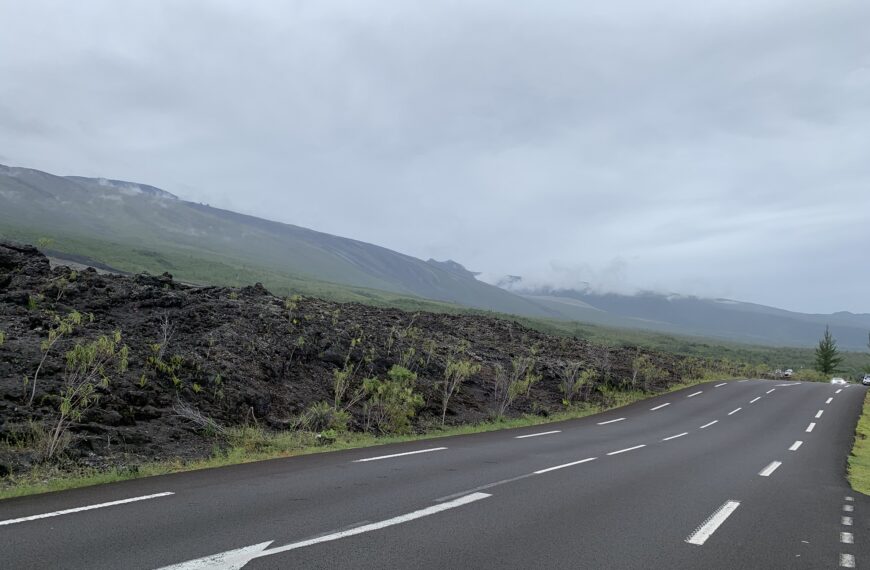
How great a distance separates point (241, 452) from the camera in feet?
36.1

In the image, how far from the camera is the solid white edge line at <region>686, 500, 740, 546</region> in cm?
663

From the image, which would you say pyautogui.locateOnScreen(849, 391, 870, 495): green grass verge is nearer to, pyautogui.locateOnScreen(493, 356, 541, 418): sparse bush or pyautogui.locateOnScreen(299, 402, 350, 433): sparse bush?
pyautogui.locateOnScreen(493, 356, 541, 418): sparse bush

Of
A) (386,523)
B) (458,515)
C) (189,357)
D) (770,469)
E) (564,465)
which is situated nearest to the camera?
(386,523)

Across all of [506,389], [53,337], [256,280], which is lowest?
[506,389]

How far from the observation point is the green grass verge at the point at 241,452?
7992 mm

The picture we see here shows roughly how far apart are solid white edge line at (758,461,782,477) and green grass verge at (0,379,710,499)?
7631 mm

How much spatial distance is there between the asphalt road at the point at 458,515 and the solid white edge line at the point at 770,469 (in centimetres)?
14

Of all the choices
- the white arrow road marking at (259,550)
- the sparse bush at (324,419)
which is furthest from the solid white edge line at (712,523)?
the sparse bush at (324,419)

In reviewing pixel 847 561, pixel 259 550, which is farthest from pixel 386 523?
pixel 847 561

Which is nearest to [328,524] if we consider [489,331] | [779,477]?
[779,477]

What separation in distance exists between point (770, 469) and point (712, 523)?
605 centimetres

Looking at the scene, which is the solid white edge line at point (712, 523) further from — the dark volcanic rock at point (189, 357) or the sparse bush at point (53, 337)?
the sparse bush at point (53, 337)

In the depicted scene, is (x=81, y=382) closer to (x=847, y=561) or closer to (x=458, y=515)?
(x=458, y=515)

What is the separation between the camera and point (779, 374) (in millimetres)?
59781
